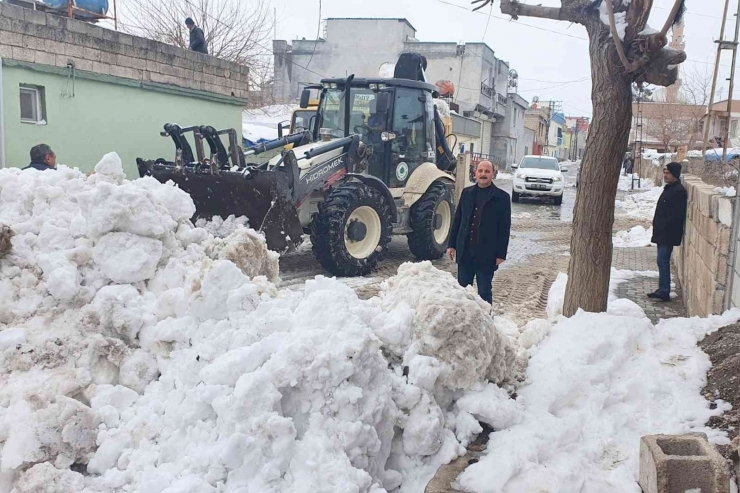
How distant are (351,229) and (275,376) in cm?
542

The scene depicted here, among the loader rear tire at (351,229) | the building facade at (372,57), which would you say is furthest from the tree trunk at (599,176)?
the building facade at (372,57)

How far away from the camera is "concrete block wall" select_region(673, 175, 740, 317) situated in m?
5.18

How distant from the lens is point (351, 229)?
847 cm

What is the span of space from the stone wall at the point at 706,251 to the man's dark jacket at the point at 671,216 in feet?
0.40

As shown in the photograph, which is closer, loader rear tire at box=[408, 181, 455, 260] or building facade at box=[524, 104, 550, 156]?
loader rear tire at box=[408, 181, 455, 260]

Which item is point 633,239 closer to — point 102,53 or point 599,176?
point 599,176

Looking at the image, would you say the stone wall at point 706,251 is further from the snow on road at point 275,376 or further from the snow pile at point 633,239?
the snow pile at point 633,239

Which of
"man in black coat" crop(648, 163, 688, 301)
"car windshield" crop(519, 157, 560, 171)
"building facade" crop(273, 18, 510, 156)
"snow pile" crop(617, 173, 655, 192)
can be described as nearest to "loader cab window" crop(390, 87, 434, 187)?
"man in black coat" crop(648, 163, 688, 301)

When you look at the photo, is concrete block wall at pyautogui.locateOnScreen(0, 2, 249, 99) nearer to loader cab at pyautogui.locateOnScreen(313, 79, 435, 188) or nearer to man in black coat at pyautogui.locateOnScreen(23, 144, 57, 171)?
man in black coat at pyautogui.locateOnScreen(23, 144, 57, 171)

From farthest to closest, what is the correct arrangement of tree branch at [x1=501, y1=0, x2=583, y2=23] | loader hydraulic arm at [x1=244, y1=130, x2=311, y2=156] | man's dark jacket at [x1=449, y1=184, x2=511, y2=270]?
loader hydraulic arm at [x1=244, y1=130, x2=311, y2=156] < man's dark jacket at [x1=449, y1=184, x2=511, y2=270] < tree branch at [x1=501, y1=0, x2=583, y2=23]

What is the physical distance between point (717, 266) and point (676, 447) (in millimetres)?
2739

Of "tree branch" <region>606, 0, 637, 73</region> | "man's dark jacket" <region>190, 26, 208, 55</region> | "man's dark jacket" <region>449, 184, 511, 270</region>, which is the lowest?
"man's dark jacket" <region>449, 184, 511, 270</region>

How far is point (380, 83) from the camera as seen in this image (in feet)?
31.6

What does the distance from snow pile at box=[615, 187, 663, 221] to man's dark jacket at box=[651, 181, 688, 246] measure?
982cm
